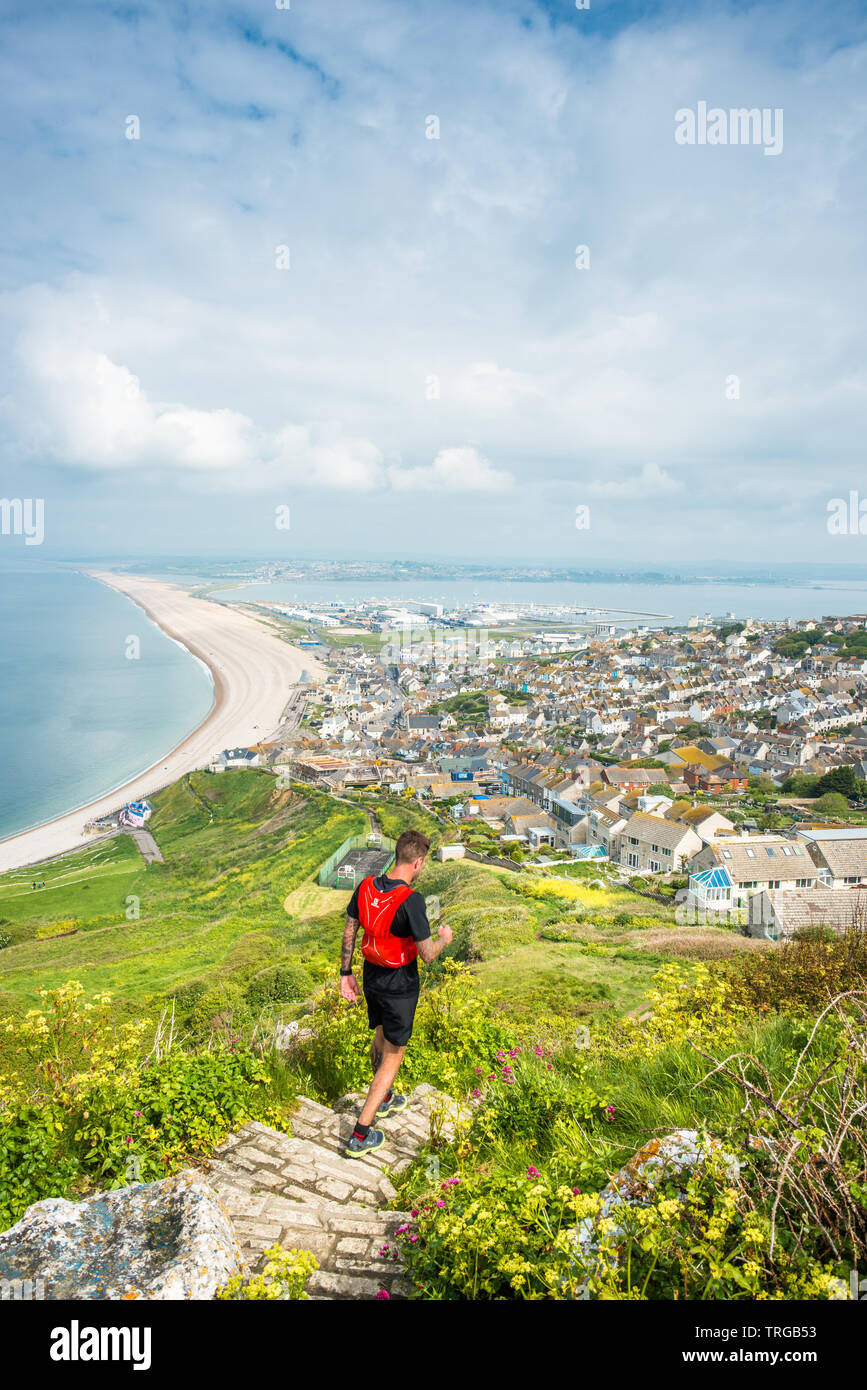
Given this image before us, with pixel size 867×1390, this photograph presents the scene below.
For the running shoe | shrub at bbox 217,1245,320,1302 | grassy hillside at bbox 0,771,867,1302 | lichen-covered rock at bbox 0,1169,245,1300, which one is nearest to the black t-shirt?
grassy hillside at bbox 0,771,867,1302

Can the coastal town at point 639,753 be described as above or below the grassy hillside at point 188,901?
above

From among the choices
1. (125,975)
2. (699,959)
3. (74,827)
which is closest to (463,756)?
(74,827)

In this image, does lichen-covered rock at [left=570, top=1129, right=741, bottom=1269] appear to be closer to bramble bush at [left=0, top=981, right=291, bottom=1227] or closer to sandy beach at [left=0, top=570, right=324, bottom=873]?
bramble bush at [left=0, top=981, right=291, bottom=1227]

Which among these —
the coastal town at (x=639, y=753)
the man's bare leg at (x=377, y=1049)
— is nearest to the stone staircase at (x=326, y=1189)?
the man's bare leg at (x=377, y=1049)

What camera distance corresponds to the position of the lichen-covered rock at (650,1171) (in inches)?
91.5

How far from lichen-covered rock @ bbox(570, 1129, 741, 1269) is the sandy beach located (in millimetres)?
34842

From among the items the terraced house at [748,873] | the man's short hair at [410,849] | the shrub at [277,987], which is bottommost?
the terraced house at [748,873]

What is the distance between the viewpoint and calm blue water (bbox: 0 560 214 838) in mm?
43562

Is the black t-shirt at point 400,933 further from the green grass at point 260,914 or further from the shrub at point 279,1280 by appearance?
the green grass at point 260,914

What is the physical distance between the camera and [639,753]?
5153cm

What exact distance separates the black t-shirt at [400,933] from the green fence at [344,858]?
2168 centimetres

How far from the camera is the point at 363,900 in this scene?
3.72 meters

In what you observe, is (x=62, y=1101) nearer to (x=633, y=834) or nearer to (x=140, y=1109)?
(x=140, y=1109)

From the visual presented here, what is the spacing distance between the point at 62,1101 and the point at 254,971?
1380cm
